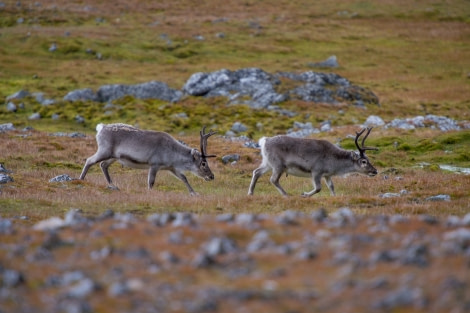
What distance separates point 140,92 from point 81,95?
4567mm

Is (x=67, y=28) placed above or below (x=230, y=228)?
below

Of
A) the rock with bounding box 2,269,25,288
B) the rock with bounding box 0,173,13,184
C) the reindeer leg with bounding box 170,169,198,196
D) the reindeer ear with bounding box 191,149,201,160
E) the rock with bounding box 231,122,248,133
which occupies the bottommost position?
the rock with bounding box 231,122,248,133

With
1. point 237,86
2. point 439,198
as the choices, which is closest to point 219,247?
point 439,198

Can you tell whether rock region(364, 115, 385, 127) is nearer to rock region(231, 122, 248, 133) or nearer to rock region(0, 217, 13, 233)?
rock region(231, 122, 248, 133)

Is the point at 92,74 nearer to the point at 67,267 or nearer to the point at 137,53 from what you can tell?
the point at 137,53

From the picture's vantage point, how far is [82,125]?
147 ft

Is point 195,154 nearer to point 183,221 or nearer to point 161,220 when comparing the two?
point 161,220

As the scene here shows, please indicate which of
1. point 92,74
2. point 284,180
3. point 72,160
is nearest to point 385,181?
point 284,180

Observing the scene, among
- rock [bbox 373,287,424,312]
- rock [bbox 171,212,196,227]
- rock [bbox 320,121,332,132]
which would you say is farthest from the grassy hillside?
rock [bbox 373,287,424,312]

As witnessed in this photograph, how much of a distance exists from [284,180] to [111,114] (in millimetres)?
23121

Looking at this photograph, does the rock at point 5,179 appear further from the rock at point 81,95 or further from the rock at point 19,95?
the rock at point 19,95

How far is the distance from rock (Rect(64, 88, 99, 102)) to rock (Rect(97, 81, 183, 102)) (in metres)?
0.46

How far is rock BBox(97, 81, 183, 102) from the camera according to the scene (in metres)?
50.8

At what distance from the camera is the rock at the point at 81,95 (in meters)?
50.2
